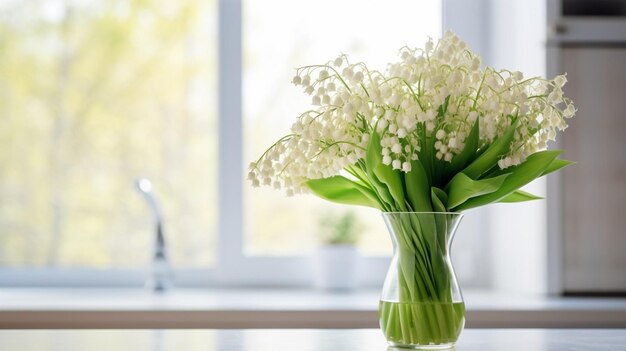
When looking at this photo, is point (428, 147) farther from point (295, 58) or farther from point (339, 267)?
point (295, 58)

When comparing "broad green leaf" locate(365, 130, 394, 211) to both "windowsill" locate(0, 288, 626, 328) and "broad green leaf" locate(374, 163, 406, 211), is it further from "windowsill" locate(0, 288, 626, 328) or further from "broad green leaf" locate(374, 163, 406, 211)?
"windowsill" locate(0, 288, 626, 328)

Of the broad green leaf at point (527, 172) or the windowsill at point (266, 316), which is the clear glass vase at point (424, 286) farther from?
the windowsill at point (266, 316)

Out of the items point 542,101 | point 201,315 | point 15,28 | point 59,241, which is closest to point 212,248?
point 59,241

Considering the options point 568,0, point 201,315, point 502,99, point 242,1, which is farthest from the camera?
point 242,1

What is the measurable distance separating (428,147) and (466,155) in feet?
0.15

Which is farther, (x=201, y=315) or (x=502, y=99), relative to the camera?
(x=201, y=315)

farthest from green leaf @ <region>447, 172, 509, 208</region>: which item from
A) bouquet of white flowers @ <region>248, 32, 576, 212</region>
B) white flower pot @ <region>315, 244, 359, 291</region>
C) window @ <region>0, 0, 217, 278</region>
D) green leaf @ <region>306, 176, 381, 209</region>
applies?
window @ <region>0, 0, 217, 278</region>

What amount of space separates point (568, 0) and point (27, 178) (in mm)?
1492

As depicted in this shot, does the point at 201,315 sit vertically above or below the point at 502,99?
below

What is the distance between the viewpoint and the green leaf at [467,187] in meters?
0.95

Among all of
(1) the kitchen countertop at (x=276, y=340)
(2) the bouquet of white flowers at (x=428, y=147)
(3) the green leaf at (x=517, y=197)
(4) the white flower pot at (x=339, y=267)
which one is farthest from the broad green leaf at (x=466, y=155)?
(4) the white flower pot at (x=339, y=267)

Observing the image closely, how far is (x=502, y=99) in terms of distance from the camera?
0.98 meters

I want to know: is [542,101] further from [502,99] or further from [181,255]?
[181,255]

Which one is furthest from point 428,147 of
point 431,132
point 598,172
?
point 598,172
